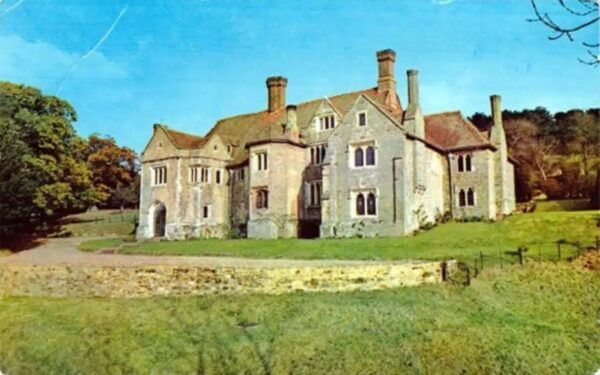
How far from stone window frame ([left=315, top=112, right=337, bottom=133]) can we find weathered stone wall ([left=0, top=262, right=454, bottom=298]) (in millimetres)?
14201

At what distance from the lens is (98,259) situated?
16922mm

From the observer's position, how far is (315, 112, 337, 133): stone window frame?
81.6 ft

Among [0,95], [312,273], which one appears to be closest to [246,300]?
[312,273]

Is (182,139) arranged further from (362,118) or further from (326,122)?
(362,118)

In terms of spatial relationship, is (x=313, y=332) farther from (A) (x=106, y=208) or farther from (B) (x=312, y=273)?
(A) (x=106, y=208)

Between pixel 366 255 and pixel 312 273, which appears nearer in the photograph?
pixel 312 273

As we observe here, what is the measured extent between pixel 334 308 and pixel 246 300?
2045 millimetres

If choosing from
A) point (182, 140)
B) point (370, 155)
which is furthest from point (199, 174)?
point (370, 155)

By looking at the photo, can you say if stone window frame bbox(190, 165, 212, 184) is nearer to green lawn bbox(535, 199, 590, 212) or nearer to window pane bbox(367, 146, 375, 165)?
window pane bbox(367, 146, 375, 165)

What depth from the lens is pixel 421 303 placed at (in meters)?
9.90

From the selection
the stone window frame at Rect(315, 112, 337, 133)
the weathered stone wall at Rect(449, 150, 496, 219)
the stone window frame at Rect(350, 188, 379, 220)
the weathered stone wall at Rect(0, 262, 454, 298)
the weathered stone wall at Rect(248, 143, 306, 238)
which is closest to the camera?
the weathered stone wall at Rect(0, 262, 454, 298)

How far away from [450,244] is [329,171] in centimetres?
771

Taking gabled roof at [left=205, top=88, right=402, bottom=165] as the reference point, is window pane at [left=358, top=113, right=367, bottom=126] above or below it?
below

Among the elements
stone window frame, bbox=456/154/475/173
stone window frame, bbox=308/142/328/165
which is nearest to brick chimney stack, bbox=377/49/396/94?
stone window frame, bbox=308/142/328/165
